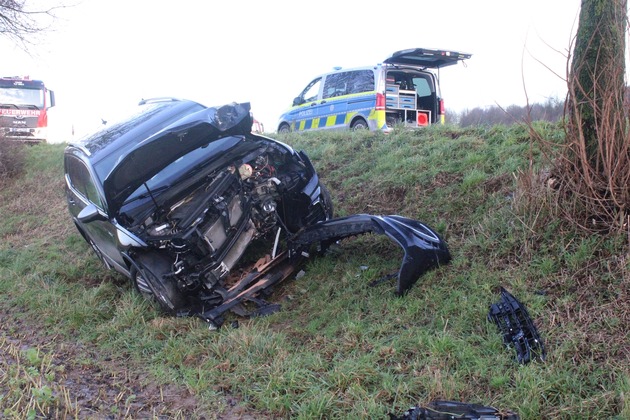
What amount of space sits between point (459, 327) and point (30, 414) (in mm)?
2856

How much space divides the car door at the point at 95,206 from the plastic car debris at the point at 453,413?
3.37 metres

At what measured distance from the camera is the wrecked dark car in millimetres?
4879

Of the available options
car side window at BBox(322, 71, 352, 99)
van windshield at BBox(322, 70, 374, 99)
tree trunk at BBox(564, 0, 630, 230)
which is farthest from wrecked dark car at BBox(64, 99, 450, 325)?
car side window at BBox(322, 71, 352, 99)

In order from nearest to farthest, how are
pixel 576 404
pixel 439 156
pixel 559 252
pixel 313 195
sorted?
pixel 576 404 → pixel 559 252 → pixel 313 195 → pixel 439 156

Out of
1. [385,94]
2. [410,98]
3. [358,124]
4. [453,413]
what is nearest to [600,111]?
[453,413]

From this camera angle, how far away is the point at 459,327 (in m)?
3.94

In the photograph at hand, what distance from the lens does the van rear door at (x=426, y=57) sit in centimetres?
1024

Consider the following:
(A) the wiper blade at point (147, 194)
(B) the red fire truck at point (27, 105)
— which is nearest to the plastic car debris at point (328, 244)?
(A) the wiper blade at point (147, 194)

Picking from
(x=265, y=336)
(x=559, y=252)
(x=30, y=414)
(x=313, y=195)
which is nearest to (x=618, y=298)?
(x=559, y=252)

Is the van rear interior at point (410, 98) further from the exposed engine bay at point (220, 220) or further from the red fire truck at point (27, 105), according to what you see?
the red fire truck at point (27, 105)

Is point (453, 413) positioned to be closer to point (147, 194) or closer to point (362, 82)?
point (147, 194)

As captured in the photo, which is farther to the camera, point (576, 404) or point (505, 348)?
point (505, 348)

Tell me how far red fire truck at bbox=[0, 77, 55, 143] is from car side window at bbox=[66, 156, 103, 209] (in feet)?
36.0

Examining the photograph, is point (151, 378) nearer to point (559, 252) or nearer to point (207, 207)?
point (207, 207)
